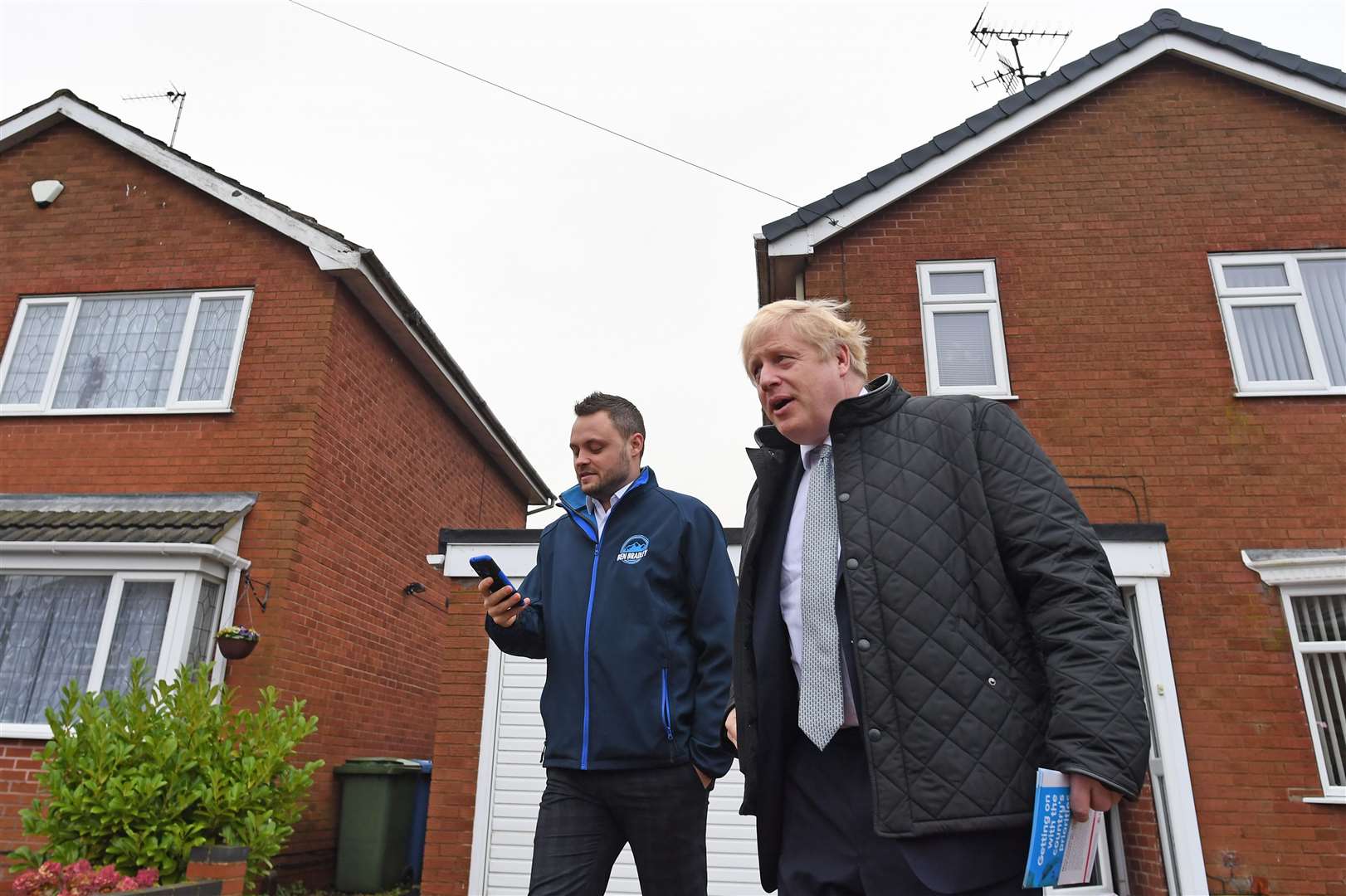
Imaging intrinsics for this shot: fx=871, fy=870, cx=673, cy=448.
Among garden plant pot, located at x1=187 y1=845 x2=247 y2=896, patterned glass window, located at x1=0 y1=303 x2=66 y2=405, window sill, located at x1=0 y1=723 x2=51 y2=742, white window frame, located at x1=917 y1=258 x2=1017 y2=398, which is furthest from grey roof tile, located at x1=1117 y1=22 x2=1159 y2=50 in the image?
window sill, located at x1=0 y1=723 x2=51 y2=742

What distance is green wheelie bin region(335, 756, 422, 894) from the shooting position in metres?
7.91

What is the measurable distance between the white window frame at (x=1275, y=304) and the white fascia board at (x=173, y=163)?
8.80 meters

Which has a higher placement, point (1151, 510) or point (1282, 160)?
point (1282, 160)

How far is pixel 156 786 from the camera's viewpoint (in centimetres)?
579

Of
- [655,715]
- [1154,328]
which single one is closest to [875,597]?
[655,715]

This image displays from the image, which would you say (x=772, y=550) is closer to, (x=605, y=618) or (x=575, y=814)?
(x=605, y=618)

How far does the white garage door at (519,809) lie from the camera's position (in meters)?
6.98

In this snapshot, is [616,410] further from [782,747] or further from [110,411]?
[110,411]

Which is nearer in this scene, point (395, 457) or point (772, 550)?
point (772, 550)

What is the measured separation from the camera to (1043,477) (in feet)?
6.15

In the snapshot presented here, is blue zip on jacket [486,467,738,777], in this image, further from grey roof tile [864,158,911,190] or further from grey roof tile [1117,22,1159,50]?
grey roof tile [1117,22,1159,50]

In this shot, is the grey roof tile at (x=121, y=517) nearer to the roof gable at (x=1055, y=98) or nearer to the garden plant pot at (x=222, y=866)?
the garden plant pot at (x=222, y=866)

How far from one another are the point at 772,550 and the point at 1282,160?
31.6 feet

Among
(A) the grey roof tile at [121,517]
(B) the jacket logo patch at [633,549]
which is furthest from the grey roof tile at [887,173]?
(B) the jacket logo patch at [633,549]
